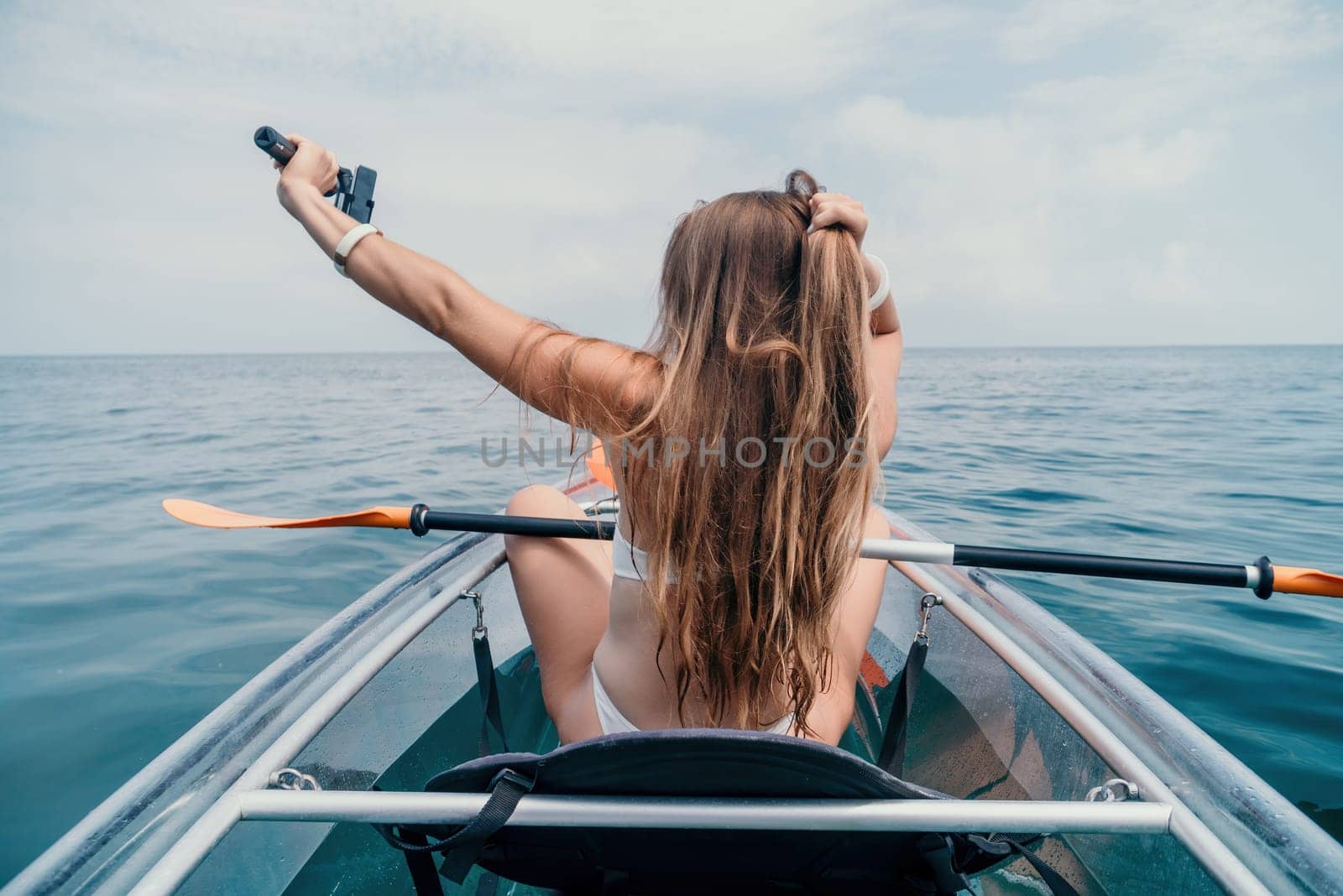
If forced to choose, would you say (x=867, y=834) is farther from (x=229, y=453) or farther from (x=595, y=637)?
(x=229, y=453)

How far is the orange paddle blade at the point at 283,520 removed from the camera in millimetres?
1909

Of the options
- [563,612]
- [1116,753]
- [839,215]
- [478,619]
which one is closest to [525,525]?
[563,612]

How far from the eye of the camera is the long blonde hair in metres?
1.18

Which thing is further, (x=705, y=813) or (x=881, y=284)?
(x=881, y=284)

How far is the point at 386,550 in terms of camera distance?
466 centimetres

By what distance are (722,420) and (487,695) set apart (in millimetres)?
1058

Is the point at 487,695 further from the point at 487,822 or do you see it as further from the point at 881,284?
the point at 881,284

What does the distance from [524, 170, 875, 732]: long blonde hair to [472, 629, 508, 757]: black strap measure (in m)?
0.71

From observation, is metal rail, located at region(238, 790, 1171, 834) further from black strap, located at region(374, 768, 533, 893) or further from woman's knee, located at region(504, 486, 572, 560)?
woman's knee, located at region(504, 486, 572, 560)

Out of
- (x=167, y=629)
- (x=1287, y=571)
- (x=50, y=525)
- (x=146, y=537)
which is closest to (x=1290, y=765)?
(x=1287, y=571)

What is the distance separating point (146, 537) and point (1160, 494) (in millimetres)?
7525

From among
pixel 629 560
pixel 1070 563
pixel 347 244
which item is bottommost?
pixel 1070 563

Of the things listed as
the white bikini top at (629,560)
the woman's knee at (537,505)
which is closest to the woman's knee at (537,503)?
the woman's knee at (537,505)

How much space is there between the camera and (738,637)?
1.24 meters
